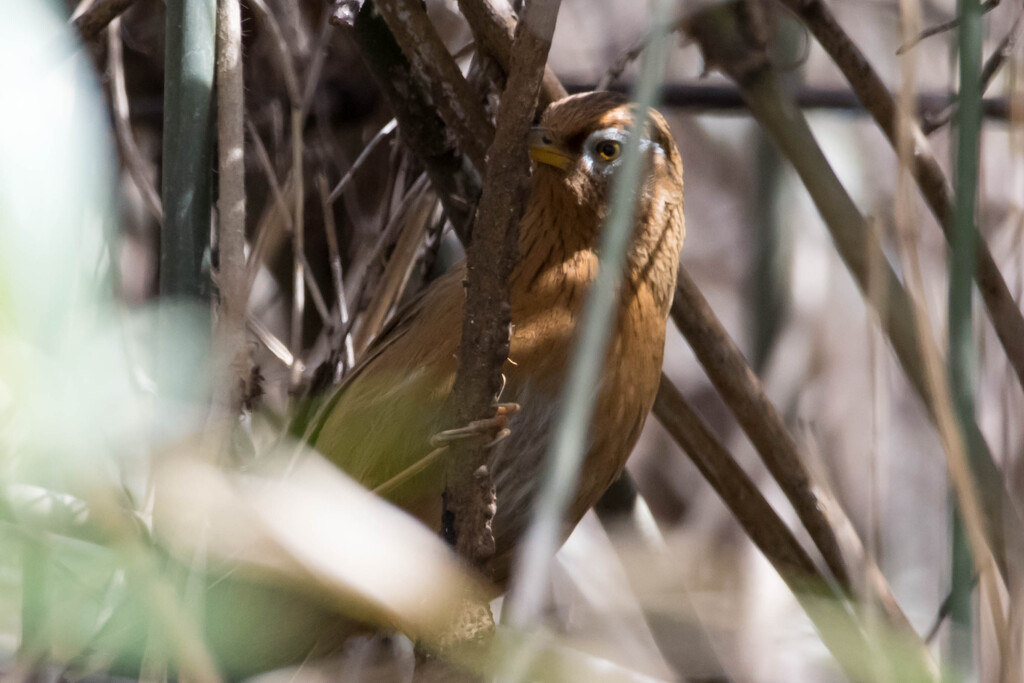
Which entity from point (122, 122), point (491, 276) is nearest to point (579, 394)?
point (491, 276)

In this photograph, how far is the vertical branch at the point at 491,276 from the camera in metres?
1.04

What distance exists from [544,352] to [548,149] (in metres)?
0.35

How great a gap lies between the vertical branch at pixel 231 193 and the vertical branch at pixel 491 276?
1.55 feet

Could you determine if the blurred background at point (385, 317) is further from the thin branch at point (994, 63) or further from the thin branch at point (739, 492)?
the thin branch at point (739, 492)

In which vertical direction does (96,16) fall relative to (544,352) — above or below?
above

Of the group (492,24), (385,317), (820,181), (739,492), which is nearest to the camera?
(492,24)

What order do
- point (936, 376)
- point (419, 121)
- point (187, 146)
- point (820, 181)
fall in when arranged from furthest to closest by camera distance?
point (820, 181)
point (419, 121)
point (187, 146)
point (936, 376)

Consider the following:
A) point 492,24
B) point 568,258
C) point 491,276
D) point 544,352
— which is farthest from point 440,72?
point 491,276

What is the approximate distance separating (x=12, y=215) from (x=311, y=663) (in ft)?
4.73

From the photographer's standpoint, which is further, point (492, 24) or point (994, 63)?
point (994, 63)

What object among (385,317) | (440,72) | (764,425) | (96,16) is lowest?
(764,425)

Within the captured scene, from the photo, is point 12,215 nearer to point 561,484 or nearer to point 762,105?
point 561,484

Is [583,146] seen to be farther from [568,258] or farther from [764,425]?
[764,425]

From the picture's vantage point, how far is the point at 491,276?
1.13 meters
